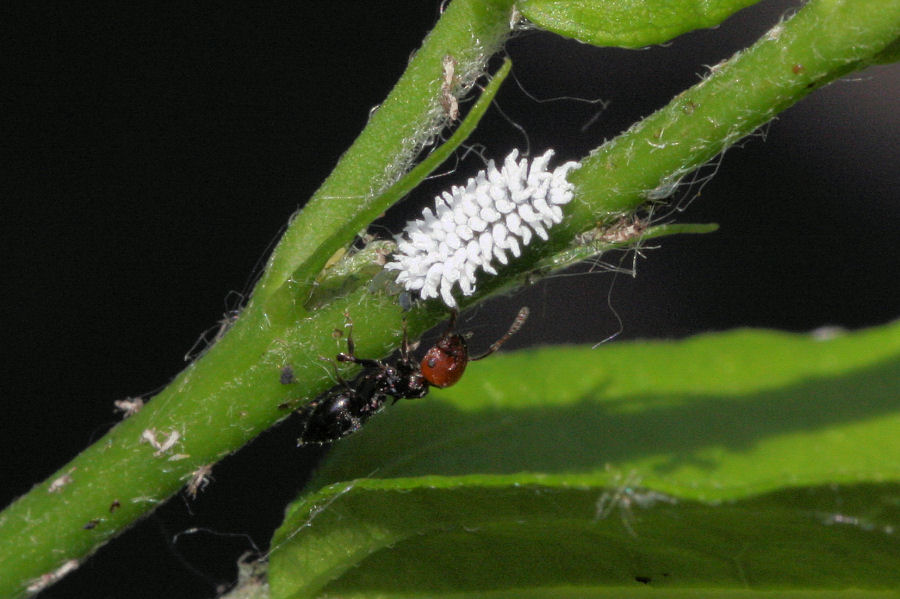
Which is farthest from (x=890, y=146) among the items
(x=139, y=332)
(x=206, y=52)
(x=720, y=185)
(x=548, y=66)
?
(x=139, y=332)

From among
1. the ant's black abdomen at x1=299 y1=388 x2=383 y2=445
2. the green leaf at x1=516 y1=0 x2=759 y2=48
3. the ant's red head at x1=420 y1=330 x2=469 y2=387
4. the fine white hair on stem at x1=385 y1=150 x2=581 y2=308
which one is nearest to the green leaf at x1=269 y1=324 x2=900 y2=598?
the ant's red head at x1=420 y1=330 x2=469 y2=387

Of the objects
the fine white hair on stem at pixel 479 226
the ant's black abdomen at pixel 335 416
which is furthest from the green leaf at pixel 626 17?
the ant's black abdomen at pixel 335 416

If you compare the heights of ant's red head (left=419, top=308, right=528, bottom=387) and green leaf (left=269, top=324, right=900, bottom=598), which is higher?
ant's red head (left=419, top=308, right=528, bottom=387)

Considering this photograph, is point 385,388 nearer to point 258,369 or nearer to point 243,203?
point 258,369

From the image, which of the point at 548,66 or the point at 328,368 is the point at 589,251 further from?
the point at 548,66

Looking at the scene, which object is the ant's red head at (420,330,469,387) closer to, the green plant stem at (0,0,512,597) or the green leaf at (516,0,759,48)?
the green plant stem at (0,0,512,597)

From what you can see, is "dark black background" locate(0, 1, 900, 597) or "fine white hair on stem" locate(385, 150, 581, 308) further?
"dark black background" locate(0, 1, 900, 597)
